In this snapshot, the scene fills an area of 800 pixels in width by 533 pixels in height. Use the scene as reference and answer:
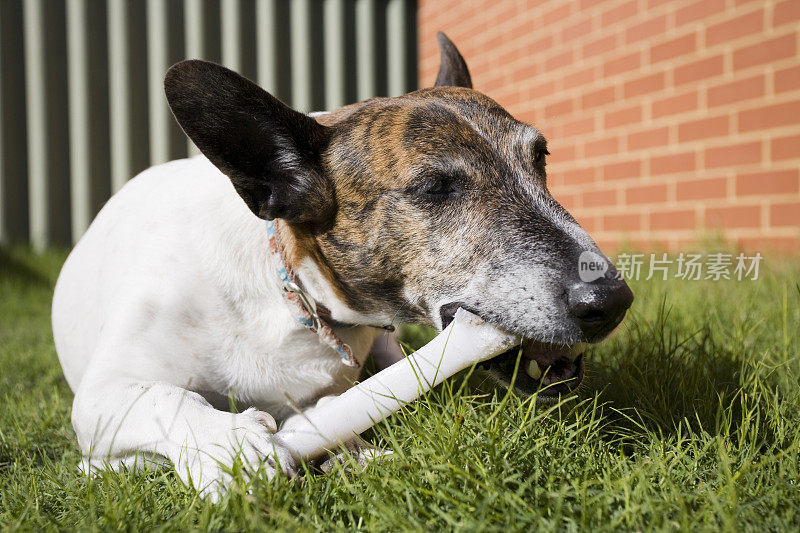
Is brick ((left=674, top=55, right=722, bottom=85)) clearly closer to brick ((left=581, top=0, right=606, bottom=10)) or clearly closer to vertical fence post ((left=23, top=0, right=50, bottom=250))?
brick ((left=581, top=0, right=606, bottom=10))

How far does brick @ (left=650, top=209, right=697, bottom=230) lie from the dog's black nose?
3.18 metres

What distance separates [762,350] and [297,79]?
5.54 m

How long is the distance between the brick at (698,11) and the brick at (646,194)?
1078 millimetres

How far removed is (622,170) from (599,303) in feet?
11.8

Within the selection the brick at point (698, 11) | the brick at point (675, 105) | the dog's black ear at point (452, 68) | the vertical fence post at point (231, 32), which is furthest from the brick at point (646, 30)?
the vertical fence post at point (231, 32)

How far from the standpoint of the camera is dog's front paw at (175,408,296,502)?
1.54 metres

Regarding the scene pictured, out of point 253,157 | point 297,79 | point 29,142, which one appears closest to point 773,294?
point 253,157

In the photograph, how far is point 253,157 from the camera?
195cm

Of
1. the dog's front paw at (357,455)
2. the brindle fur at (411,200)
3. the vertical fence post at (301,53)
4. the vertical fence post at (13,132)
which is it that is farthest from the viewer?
the vertical fence post at (301,53)

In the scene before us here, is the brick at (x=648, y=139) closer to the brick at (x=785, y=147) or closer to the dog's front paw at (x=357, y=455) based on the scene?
the brick at (x=785, y=147)

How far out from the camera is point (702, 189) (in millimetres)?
4352

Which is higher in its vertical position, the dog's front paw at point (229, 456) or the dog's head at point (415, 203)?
the dog's head at point (415, 203)

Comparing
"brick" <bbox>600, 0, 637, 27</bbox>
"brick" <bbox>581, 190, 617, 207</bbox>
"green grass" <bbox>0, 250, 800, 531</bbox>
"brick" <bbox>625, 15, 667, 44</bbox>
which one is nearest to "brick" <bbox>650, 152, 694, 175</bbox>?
"brick" <bbox>581, 190, 617, 207</bbox>

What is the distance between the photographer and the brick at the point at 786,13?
373cm
